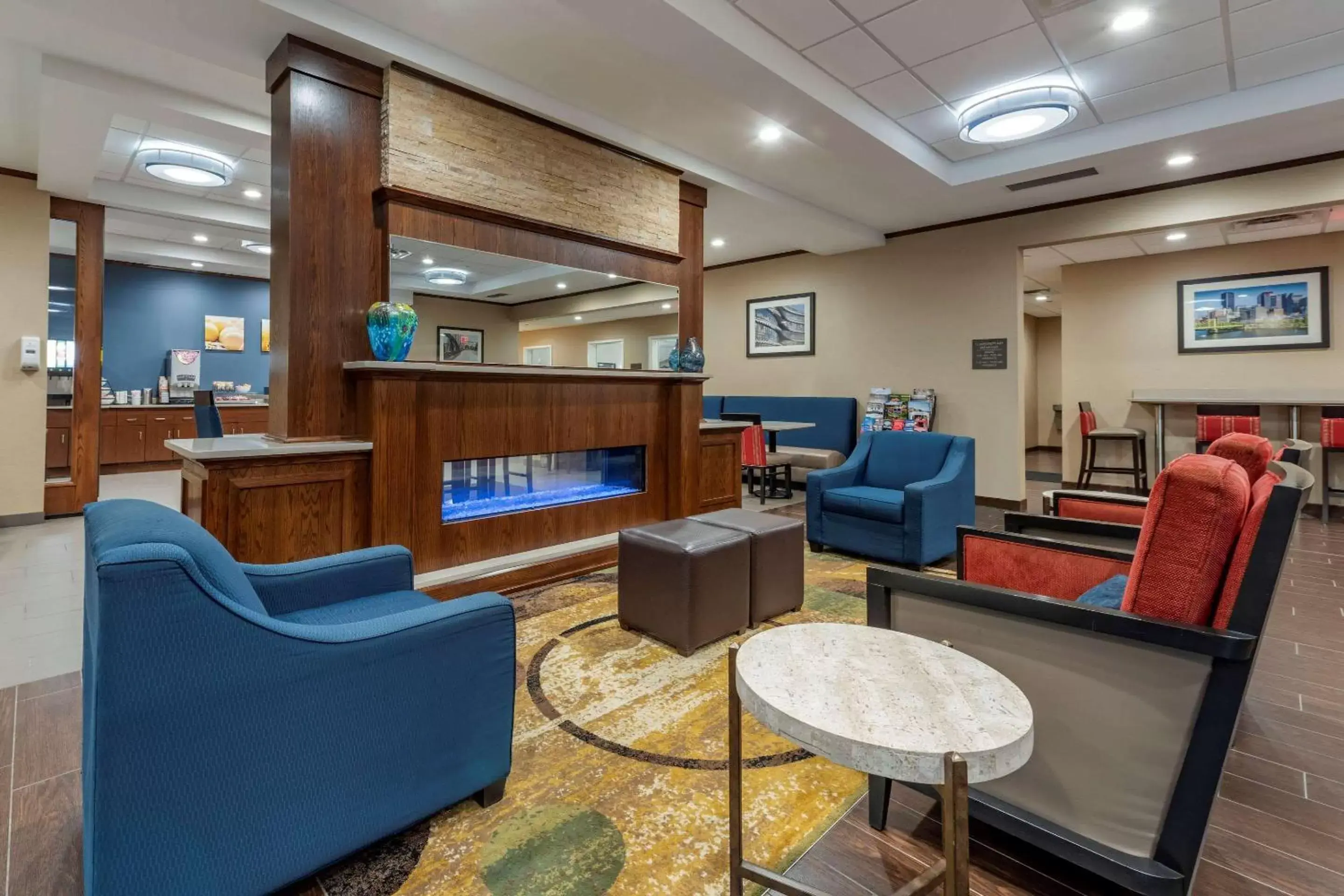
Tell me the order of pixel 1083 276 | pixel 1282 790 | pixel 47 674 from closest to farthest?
1. pixel 1282 790
2. pixel 47 674
3. pixel 1083 276

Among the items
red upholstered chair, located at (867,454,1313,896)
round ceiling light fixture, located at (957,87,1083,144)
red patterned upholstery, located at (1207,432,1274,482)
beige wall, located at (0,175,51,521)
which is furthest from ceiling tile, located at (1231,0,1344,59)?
beige wall, located at (0,175,51,521)

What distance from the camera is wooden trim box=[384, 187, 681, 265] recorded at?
3.38 meters

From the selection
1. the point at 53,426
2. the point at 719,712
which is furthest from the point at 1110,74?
the point at 53,426

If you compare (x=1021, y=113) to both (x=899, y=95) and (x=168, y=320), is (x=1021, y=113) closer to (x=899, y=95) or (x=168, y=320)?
(x=899, y=95)

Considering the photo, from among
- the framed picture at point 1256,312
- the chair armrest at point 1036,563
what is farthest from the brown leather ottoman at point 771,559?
the framed picture at point 1256,312

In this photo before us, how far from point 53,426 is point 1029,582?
9055 millimetres

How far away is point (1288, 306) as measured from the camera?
6703 millimetres

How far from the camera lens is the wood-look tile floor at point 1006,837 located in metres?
1.50

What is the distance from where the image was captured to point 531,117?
155 inches

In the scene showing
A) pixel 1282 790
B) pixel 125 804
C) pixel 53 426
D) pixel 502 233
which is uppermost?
pixel 502 233

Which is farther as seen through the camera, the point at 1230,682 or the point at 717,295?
the point at 717,295

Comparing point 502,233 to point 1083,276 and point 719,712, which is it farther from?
point 1083,276

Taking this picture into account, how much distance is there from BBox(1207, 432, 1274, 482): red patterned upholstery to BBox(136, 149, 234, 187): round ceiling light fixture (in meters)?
6.62

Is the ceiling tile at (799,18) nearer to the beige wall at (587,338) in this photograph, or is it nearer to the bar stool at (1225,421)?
the beige wall at (587,338)
